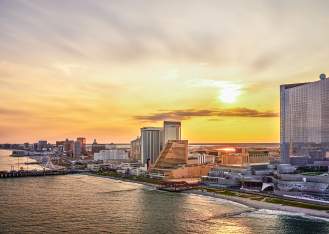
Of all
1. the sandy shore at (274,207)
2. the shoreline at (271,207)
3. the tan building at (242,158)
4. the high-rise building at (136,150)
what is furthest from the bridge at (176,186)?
the high-rise building at (136,150)

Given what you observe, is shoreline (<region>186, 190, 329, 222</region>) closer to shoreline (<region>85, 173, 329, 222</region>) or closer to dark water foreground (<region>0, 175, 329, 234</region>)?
shoreline (<region>85, 173, 329, 222</region>)

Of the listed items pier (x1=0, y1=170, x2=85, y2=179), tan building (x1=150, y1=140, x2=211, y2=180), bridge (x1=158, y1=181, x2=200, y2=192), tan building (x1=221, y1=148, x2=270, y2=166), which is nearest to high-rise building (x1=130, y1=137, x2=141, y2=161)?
pier (x1=0, y1=170, x2=85, y2=179)

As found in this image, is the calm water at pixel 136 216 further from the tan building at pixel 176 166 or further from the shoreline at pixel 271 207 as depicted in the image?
the tan building at pixel 176 166

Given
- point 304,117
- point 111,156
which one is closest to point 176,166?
point 304,117

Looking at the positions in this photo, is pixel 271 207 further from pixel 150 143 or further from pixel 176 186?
pixel 150 143

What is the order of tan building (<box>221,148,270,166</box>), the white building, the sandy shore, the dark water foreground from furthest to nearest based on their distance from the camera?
the white building → tan building (<box>221,148,270,166</box>) → the sandy shore → the dark water foreground
